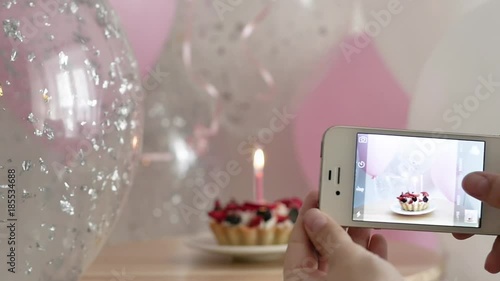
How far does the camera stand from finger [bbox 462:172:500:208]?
1.99ft

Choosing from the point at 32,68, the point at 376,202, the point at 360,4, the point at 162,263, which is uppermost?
the point at 360,4

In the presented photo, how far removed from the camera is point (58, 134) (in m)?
0.68

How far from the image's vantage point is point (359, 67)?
4.53 feet

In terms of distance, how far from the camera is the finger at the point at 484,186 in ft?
1.99

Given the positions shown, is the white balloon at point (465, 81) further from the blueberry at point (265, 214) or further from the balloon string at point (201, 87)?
the balloon string at point (201, 87)

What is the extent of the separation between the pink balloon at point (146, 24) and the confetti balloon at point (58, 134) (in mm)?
510

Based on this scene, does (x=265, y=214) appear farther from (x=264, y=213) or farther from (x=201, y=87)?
(x=201, y=87)

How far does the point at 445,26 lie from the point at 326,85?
0.87 feet

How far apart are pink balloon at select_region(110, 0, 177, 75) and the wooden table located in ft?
1.31

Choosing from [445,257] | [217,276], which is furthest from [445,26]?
[217,276]

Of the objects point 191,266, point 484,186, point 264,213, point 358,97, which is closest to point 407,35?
point 358,97

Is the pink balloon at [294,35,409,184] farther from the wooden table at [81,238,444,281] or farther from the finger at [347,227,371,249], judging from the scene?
the finger at [347,227,371,249]

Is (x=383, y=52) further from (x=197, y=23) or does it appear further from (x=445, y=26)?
(x=197, y=23)

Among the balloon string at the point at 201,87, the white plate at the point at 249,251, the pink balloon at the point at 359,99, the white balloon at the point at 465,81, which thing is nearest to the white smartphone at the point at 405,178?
the white balloon at the point at 465,81
